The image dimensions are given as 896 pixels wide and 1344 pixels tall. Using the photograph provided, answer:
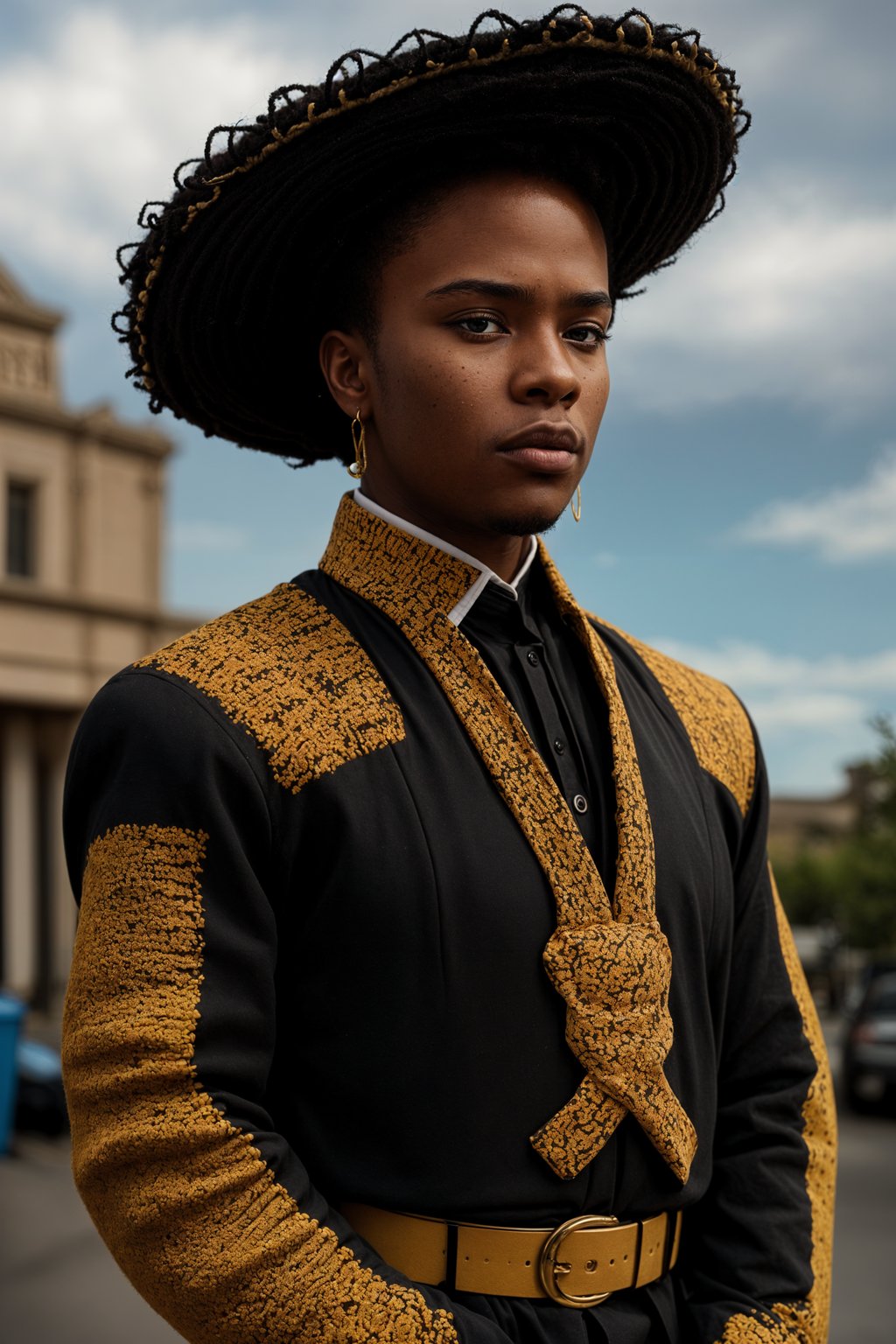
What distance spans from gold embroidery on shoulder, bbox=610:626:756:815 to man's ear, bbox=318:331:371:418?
0.63 metres

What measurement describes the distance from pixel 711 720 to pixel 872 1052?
13423mm

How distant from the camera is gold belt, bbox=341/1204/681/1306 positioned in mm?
1761

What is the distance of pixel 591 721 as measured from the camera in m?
2.11

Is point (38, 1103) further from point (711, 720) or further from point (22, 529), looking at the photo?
point (22, 529)

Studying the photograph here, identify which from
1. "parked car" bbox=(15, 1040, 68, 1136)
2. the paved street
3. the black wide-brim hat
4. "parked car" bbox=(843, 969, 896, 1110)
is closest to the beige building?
"parked car" bbox=(15, 1040, 68, 1136)

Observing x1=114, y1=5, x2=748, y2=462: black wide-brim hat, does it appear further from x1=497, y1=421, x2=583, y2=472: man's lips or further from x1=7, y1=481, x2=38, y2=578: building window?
x1=7, y1=481, x2=38, y2=578: building window

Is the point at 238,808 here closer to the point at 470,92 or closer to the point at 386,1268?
the point at 386,1268

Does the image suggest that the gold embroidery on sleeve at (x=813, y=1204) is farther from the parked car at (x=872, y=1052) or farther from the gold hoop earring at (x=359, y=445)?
the parked car at (x=872, y=1052)

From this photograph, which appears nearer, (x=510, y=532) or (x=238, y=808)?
(x=238, y=808)

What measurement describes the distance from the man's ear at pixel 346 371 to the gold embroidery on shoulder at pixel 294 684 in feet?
0.95

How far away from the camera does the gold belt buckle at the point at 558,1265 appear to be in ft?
5.84

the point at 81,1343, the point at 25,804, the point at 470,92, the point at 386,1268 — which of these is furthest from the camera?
the point at 25,804

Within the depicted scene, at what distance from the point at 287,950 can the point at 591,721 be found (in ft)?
1.87

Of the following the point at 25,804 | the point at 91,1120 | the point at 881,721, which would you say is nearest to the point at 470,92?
the point at 91,1120
